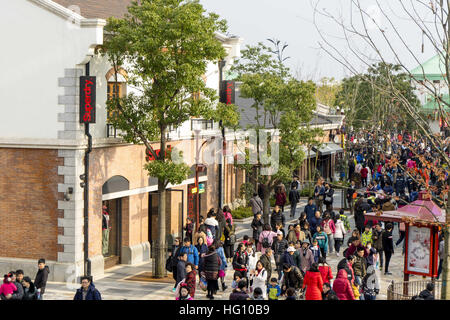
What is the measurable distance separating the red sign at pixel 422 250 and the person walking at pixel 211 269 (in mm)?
4985

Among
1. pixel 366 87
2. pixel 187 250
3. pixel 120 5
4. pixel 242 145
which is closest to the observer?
pixel 187 250

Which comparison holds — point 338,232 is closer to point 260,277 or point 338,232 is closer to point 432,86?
point 260,277

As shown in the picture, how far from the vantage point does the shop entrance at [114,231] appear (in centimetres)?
2466

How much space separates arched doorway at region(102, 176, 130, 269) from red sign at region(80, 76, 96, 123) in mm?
2740

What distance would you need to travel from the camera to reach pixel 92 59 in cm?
2252

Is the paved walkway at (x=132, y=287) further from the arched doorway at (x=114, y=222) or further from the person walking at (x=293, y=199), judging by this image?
the person walking at (x=293, y=199)

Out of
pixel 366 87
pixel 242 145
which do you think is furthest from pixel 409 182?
pixel 366 87

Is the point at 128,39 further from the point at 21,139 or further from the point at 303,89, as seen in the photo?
the point at 303,89

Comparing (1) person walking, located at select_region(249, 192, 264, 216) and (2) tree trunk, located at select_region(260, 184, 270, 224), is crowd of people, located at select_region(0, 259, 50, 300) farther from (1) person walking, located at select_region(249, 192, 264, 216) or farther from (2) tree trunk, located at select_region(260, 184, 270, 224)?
(2) tree trunk, located at select_region(260, 184, 270, 224)

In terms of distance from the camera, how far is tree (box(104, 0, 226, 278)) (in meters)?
21.7

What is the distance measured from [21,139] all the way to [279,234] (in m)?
8.26

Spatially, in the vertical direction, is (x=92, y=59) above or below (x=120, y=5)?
below

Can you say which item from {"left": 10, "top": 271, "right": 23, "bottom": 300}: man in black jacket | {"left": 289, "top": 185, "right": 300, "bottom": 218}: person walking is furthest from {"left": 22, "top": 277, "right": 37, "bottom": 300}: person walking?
{"left": 289, "top": 185, "right": 300, "bottom": 218}: person walking
